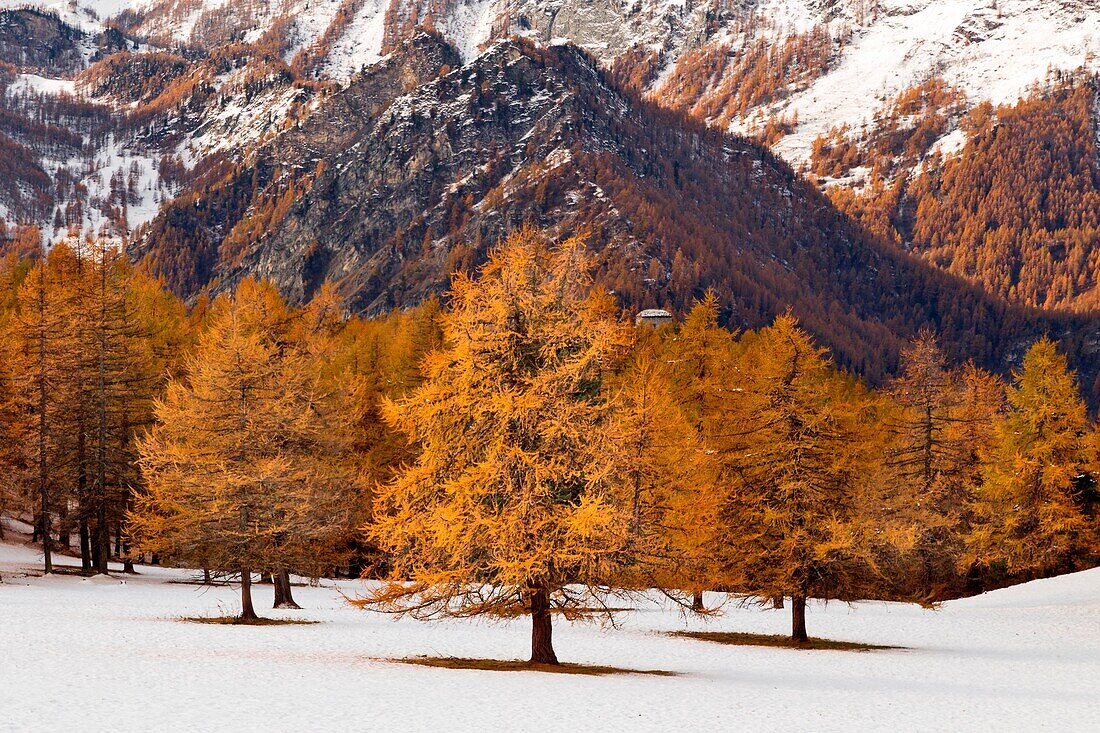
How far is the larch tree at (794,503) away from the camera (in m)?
33.7

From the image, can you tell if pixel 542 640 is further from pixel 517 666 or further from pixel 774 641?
pixel 774 641

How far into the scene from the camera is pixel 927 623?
4712 centimetres

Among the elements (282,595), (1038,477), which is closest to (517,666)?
Answer: (282,595)

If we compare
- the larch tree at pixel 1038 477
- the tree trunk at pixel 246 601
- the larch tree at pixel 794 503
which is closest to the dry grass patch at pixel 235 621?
the tree trunk at pixel 246 601

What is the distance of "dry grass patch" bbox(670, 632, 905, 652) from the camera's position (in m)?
36.4

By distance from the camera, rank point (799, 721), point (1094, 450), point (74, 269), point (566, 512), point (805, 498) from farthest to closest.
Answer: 1. point (74, 269)
2. point (1094, 450)
3. point (805, 498)
4. point (566, 512)
5. point (799, 721)

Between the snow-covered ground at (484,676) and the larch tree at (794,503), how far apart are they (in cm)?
261

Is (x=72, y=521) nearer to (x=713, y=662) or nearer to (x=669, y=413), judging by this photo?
(x=669, y=413)

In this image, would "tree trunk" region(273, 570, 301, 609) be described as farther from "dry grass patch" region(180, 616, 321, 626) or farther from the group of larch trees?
"dry grass patch" region(180, 616, 321, 626)

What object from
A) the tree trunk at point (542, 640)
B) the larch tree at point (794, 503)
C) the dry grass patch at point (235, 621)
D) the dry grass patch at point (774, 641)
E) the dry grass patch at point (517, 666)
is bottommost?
the dry grass patch at point (774, 641)

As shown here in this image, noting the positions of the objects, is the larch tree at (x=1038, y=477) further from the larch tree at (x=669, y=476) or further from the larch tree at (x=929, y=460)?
the larch tree at (x=669, y=476)

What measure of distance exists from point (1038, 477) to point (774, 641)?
25107mm

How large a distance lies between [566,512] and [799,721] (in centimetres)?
677

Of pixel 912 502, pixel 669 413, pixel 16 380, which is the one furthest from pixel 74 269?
pixel 912 502
